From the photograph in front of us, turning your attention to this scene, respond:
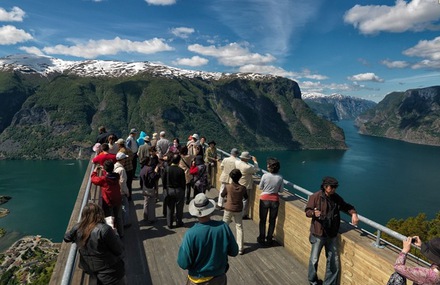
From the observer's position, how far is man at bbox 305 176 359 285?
17.3 feet

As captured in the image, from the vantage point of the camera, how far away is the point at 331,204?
5.30 m

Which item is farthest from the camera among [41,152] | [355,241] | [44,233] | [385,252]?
[41,152]

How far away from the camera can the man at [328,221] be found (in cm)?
527

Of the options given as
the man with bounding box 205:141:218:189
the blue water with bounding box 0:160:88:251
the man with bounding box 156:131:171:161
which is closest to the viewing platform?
the man with bounding box 156:131:171:161

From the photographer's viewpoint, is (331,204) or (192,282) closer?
(192,282)

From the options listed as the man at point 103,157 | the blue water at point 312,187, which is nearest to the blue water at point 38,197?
the blue water at point 312,187

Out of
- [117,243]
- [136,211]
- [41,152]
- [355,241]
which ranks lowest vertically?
[41,152]

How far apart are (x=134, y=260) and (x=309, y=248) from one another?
379 cm

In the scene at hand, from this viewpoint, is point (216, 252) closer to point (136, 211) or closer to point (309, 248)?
point (309, 248)

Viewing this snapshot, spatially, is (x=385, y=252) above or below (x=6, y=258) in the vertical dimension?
above

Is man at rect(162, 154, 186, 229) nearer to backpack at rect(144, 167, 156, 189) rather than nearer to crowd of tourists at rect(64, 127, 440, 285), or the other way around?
crowd of tourists at rect(64, 127, 440, 285)

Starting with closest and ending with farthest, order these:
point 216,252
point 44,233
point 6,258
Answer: point 216,252
point 6,258
point 44,233

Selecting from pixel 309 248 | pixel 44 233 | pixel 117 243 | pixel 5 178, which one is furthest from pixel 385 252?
pixel 5 178

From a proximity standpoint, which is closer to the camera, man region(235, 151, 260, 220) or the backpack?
man region(235, 151, 260, 220)
